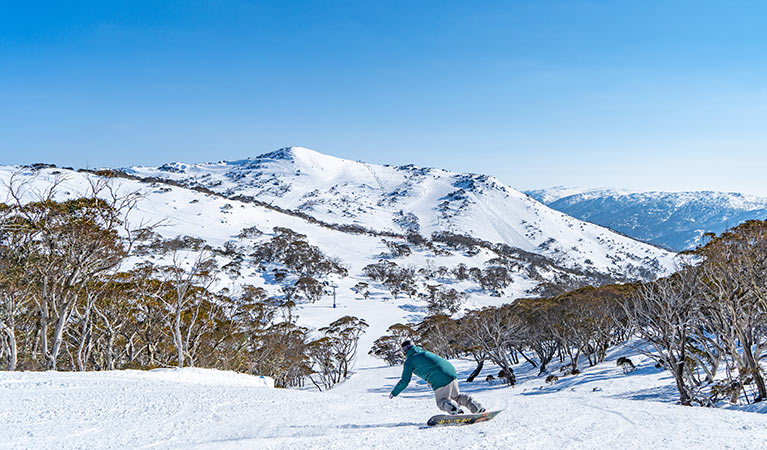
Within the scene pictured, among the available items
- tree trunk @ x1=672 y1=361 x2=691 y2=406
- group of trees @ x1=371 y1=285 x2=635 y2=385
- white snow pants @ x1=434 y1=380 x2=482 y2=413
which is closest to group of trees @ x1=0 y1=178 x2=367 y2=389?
group of trees @ x1=371 y1=285 x2=635 y2=385

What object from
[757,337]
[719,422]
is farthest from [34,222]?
[757,337]

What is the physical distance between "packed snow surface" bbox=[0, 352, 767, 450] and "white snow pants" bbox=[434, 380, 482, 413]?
27 centimetres

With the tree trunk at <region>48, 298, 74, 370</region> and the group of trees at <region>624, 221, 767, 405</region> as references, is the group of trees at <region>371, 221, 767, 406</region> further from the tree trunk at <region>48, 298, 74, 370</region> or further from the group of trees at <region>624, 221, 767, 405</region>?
the tree trunk at <region>48, 298, 74, 370</region>

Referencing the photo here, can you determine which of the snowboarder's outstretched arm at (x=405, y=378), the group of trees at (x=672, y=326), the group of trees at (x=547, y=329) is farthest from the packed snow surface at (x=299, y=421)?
the group of trees at (x=547, y=329)

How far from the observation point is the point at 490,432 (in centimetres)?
593

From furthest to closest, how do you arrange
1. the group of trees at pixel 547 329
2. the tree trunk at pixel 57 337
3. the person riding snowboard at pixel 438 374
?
the group of trees at pixel 547 329, the tree trunk at pixel 57 337, the person riding snowboard at pixel 438 374

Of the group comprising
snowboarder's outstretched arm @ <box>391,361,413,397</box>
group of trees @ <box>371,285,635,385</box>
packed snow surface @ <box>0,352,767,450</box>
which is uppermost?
snowboarder's outstretched arm @ <box>391,361,413,397</box>

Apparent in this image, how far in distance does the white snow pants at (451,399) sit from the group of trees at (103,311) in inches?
577

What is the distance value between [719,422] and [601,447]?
265 cm

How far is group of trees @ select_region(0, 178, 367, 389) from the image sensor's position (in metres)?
17.8

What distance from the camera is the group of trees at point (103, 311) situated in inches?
699

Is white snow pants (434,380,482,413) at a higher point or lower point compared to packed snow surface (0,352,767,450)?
higher

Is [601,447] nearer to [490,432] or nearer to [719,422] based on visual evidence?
[490,432]

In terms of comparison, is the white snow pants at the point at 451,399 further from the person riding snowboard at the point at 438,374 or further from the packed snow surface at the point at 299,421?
the packed snow surface at the point at 299,421
